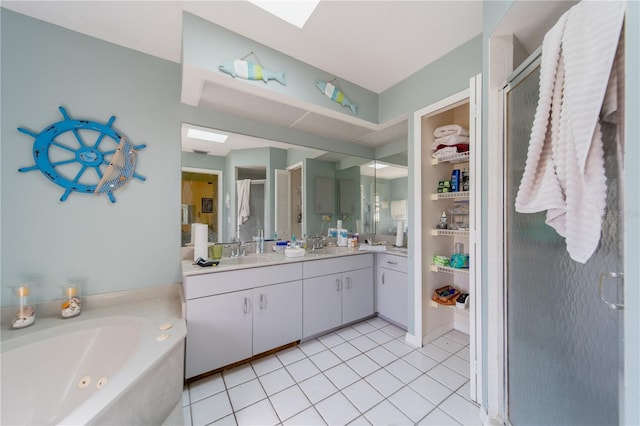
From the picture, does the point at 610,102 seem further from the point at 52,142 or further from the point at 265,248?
the point at 52,142

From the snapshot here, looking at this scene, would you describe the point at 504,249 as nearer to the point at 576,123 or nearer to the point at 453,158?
the point at 576,123

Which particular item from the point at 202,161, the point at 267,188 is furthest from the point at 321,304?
the point at 202,161

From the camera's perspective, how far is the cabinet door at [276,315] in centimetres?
183

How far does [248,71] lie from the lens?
1570mm

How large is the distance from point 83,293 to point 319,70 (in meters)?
2.51

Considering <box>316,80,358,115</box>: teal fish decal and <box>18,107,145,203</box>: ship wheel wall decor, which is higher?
<box>316,80,358,115</box>: teal fish decal

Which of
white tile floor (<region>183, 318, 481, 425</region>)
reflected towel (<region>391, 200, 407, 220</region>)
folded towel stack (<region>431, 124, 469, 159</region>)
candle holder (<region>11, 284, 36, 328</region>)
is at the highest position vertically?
folded towel stack (<region>431, 124, 469, 159</region>)

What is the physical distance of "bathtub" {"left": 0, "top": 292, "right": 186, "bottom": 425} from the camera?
41.0 inches

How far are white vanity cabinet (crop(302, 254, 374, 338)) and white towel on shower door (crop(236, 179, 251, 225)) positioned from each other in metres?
0.81

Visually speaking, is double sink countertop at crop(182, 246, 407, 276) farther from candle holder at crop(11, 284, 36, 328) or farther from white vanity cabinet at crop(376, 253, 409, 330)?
candle holder at crop(11, 284, 36, 328)

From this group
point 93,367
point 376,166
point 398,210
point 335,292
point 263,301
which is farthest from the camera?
point 376,166

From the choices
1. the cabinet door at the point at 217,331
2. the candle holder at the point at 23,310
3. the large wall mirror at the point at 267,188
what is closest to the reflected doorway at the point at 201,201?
the large wall mirror at the point at 267,188

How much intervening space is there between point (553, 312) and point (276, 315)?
1.75 meters

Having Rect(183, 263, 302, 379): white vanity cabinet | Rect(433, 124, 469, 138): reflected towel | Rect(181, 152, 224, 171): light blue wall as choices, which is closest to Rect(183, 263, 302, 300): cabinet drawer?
Rect(183, 263, 302, 379): white vanity cabinet
